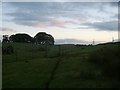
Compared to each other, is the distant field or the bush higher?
the bush

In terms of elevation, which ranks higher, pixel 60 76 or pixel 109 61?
pixel 109 61

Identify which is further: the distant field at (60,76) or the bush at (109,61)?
the bush at (109,61)

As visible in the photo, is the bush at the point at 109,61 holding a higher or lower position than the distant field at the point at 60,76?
higher

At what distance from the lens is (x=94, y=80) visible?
50.4 m

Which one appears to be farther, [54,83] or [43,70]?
[43,70]

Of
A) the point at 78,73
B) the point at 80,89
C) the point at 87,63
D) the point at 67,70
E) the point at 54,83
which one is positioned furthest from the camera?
the point at 87,63

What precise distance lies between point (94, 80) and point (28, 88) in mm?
11818

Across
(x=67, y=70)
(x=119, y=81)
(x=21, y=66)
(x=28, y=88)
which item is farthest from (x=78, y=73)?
(x=21, y=66)

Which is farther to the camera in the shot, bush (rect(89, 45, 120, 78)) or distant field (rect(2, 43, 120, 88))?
bush (rect(89, 45, 120, 78))

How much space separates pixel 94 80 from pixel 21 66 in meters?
21.8

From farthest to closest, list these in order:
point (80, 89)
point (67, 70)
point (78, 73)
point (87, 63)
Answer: point (87, 63) < point (67, 70) < point (78, 73) < point (80, 89)

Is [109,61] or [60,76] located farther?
[109,61]

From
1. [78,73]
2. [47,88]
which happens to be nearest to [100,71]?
[78,73]

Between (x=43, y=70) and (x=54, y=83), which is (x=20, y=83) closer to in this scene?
(x=54, y=83)
